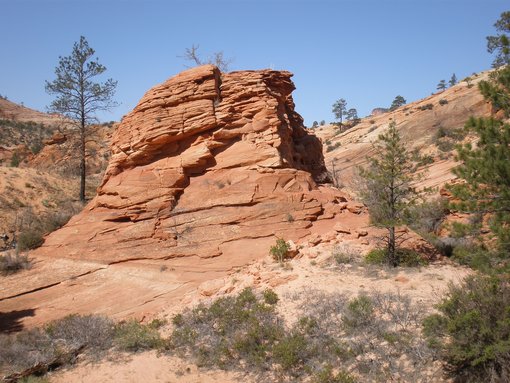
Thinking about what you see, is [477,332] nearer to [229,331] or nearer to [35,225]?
[229,331]

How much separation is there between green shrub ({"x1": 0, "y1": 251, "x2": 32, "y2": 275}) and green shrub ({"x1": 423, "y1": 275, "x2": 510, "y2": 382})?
42.9 feet

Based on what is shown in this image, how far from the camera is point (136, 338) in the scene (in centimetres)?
952

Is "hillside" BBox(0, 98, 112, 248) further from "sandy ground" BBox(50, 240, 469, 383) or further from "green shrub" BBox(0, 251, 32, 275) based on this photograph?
"sandy ground" BBox(50, 240, 469, 383)

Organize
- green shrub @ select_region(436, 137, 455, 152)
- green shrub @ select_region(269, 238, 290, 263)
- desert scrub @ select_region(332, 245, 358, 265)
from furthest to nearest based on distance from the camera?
green shrub @ select_region(436, 137, 455, 152) → green shrub @ select_region(269, 238, 290, 263) → desert scrub @ select_region(332, 245, 358, 265)

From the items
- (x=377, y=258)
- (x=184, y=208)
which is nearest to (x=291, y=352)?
(x=377, y=258)

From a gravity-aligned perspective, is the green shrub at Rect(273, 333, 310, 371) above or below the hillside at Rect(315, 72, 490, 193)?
below

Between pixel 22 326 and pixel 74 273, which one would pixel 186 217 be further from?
pixel 22 326

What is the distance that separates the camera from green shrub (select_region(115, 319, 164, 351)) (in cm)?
945

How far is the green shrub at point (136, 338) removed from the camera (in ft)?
31.0

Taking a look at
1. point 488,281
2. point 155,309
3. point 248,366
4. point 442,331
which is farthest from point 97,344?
point 488,281

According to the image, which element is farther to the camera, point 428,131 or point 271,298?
point 428,131

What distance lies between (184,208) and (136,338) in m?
5.90

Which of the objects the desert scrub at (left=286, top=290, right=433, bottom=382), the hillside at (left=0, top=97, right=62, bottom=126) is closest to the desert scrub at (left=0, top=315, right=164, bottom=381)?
the desert scrub at (left=286, top=290, right=433, bottom=382)

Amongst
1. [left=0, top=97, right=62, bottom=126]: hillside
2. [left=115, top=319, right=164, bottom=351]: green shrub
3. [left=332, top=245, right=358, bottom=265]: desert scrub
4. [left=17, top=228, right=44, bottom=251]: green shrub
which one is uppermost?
[left=0, top=97, right=62, bottom=126]: hillside
